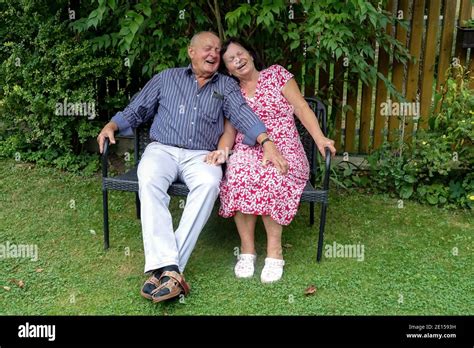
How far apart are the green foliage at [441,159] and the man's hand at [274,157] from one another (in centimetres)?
144

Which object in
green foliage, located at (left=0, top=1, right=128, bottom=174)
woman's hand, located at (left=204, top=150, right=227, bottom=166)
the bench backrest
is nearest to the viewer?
woman's hand, located at (left=204, top=150, right=227, bottom=166)

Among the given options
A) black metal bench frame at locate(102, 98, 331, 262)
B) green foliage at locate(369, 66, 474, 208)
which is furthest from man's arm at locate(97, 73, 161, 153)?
green foliage at locate(369, 66, 474, 208)

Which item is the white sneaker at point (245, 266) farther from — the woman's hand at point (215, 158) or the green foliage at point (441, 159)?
the green foliage at point (441, 159)

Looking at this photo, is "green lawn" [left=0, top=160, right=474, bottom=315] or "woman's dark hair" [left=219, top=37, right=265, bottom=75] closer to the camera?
"green lawn" [left=0, top=160, right=474, bottom=315]

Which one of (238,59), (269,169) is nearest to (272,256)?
(269,169)

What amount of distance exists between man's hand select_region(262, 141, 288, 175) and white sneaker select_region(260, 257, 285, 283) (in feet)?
1.67

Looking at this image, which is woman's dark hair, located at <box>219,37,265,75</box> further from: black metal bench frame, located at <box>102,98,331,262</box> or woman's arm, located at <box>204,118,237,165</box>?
black metal bench frame, located at <box>102,98,331,262</box>

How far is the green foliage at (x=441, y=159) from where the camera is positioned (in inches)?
163

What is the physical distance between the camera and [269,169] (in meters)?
3.22

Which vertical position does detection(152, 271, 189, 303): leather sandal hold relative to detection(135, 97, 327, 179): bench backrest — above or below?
below

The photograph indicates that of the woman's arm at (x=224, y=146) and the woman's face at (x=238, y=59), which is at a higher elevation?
the woman's face at (x=238, y=59)

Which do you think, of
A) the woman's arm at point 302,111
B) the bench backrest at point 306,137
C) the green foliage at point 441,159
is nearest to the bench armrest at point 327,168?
the woman's arm at point 302,111

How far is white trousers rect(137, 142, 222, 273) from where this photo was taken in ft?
9.93
